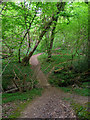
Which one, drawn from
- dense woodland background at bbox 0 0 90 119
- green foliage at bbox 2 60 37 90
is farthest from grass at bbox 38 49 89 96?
green foliage at bbox 2 60 37 90

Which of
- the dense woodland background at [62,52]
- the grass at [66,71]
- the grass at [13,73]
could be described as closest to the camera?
the grass at [13,73]

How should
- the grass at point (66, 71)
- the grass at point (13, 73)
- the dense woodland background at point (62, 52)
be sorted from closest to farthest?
the grass at point (13, 73) → the dense woodland background at point (62, 52) → the grass at point (66, 71)

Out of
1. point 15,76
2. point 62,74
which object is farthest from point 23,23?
point 62,74

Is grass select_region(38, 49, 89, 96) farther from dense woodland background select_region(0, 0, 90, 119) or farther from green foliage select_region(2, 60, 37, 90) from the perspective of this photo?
green foliage select_region(2, 60, 37, 90)

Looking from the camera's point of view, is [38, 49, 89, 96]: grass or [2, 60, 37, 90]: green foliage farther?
[38, 49, 89, 96]: grass

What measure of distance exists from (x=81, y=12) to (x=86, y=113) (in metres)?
6.40

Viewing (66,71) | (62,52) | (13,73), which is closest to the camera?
(13,73)

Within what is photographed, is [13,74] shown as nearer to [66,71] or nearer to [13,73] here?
[13,73]

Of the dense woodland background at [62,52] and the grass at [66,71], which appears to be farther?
the grass at [66,71]

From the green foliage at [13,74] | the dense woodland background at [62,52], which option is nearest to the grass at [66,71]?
the dense woodland background at [62,52]

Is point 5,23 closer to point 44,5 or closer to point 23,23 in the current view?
point 23,23

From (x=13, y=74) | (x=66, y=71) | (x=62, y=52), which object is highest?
(x=62, y=52)

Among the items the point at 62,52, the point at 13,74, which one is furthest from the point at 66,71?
the point at 13,74

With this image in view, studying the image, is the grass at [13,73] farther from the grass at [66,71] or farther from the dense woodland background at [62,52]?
the grass at [66,71]
